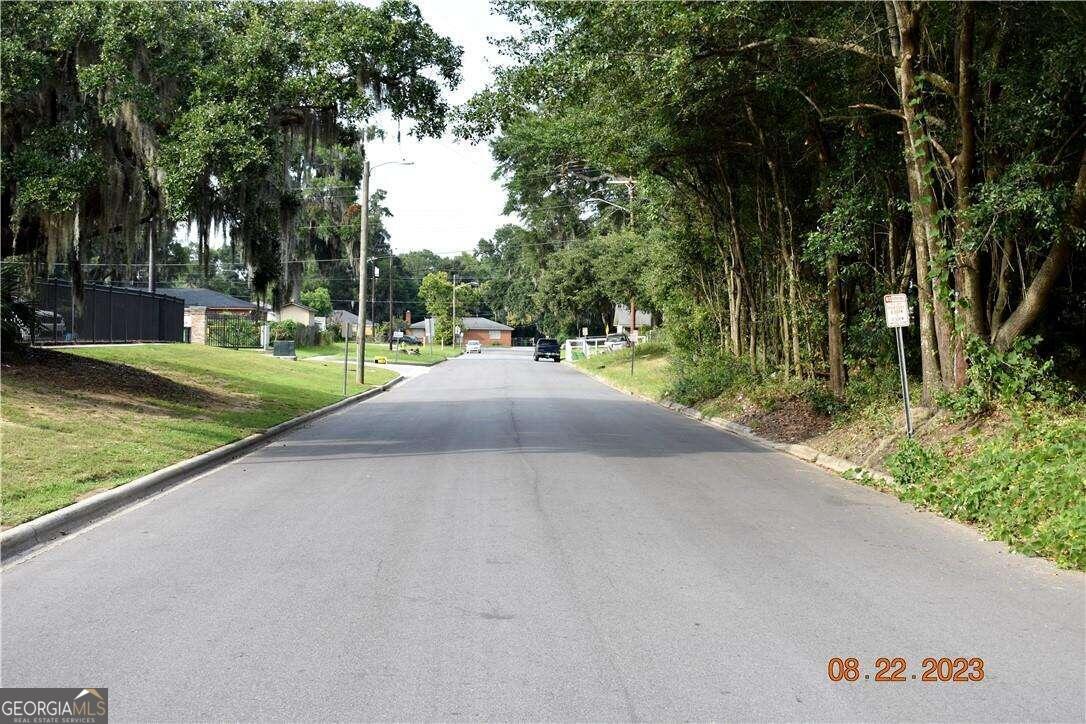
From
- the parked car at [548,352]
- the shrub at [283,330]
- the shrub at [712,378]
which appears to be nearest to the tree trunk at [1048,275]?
the shrub at [712,378]

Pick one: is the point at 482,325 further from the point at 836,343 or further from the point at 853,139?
the point at 853,139

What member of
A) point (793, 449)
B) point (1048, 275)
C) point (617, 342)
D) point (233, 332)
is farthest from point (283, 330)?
point (1048, 275)

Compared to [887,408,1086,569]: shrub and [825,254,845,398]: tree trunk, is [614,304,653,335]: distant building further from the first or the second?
[887,408,1086,569]: shrub

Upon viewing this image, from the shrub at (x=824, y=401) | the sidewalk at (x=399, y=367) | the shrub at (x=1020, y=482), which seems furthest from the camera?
the sidewalk at (x=399, y=367)

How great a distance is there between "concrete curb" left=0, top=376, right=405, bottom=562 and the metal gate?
37.5 m

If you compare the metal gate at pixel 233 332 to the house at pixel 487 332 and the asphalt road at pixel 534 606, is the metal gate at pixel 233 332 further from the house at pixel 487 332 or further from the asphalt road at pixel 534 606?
the house at pixel 487 332

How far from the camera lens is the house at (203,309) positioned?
51.9 m

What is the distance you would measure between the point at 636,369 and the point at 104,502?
37652 millimetres

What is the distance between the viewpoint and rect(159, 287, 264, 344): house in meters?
51.9

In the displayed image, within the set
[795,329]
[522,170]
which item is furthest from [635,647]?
[522,170]

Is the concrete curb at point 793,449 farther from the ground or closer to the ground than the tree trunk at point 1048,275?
closer to the ground

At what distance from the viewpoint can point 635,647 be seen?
546cm

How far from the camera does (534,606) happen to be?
20.6ft

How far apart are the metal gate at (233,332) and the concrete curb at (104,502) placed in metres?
37.5
